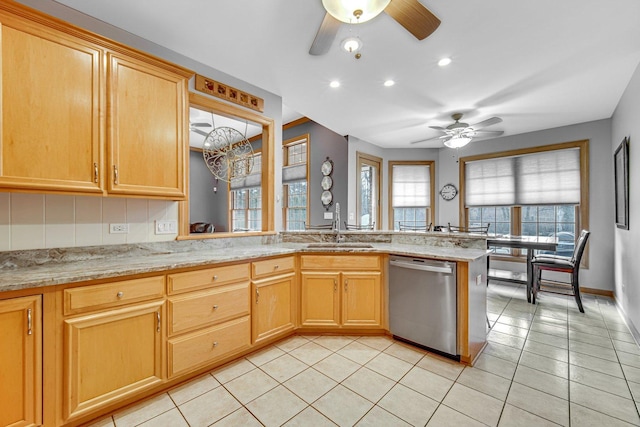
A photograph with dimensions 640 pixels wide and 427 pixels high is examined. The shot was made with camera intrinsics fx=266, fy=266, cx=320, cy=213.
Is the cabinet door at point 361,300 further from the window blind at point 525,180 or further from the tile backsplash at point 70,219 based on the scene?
the window blind at point 525,180

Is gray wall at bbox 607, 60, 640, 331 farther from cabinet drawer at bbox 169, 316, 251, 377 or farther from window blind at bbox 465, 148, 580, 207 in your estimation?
cabinet drawer at bbox 169, 316, 251, 377

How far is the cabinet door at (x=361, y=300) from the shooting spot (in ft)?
8.72

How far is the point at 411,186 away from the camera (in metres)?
6.21

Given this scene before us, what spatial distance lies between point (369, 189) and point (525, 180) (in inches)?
114

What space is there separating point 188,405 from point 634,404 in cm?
291

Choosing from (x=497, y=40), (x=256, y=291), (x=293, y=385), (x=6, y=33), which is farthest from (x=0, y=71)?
(x=497, y=40)

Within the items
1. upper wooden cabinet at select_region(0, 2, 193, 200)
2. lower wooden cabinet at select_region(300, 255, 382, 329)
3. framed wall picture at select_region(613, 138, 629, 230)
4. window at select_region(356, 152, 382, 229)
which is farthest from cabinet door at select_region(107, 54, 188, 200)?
framed wall picture at select_region(613, 138, 629, 230)

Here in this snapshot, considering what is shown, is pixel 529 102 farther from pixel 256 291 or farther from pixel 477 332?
pixel 256 291

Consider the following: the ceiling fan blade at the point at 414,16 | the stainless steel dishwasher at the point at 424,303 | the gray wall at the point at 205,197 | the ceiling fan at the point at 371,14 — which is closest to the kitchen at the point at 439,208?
the ceiling fan at the point at 371,14

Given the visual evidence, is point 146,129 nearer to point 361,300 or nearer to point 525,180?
point 361,300

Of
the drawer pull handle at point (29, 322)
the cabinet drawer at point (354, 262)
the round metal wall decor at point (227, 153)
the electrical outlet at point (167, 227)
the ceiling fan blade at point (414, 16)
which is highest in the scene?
the ceiling fan blade at point (414, 16)

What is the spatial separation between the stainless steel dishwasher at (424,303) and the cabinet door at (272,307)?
39.7 inches

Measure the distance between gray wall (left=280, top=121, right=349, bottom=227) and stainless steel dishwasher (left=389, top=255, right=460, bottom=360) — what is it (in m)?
2.62

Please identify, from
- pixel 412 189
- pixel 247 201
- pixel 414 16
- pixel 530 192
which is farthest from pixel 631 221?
pixel 247 201
